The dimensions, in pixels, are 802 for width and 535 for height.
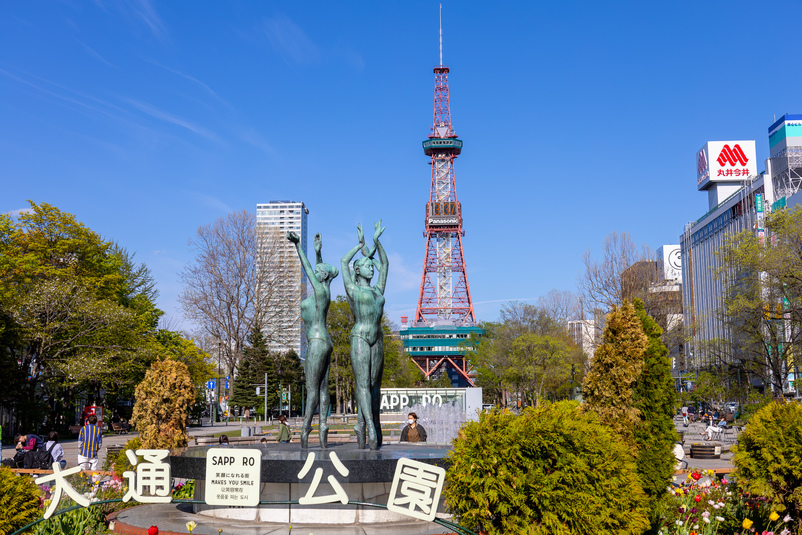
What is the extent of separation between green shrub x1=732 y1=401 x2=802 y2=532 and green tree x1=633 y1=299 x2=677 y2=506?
3.78 ft

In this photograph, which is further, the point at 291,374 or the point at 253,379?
the point at 291,374

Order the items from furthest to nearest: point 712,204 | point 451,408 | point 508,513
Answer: point 712,204 < point 451,408 < point 508,513

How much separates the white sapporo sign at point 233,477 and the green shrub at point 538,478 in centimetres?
184

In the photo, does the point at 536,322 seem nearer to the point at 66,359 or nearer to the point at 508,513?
the point at 66,359

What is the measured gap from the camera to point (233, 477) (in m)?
6.41

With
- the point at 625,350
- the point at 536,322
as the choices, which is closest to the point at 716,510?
the point at 625,350

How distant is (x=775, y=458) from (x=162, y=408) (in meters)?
12.5

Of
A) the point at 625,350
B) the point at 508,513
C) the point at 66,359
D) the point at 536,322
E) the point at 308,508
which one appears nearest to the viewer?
the point at 508,513

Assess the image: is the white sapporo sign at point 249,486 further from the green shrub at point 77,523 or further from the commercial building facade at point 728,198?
the commercial building facade at point 728,198

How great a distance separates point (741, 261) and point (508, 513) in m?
35.6

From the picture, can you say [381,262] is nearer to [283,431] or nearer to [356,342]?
[356,342]

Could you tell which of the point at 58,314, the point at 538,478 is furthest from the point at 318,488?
the point at 58,314

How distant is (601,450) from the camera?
6.39 meters

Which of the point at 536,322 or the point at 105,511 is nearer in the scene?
the point at 105,511
